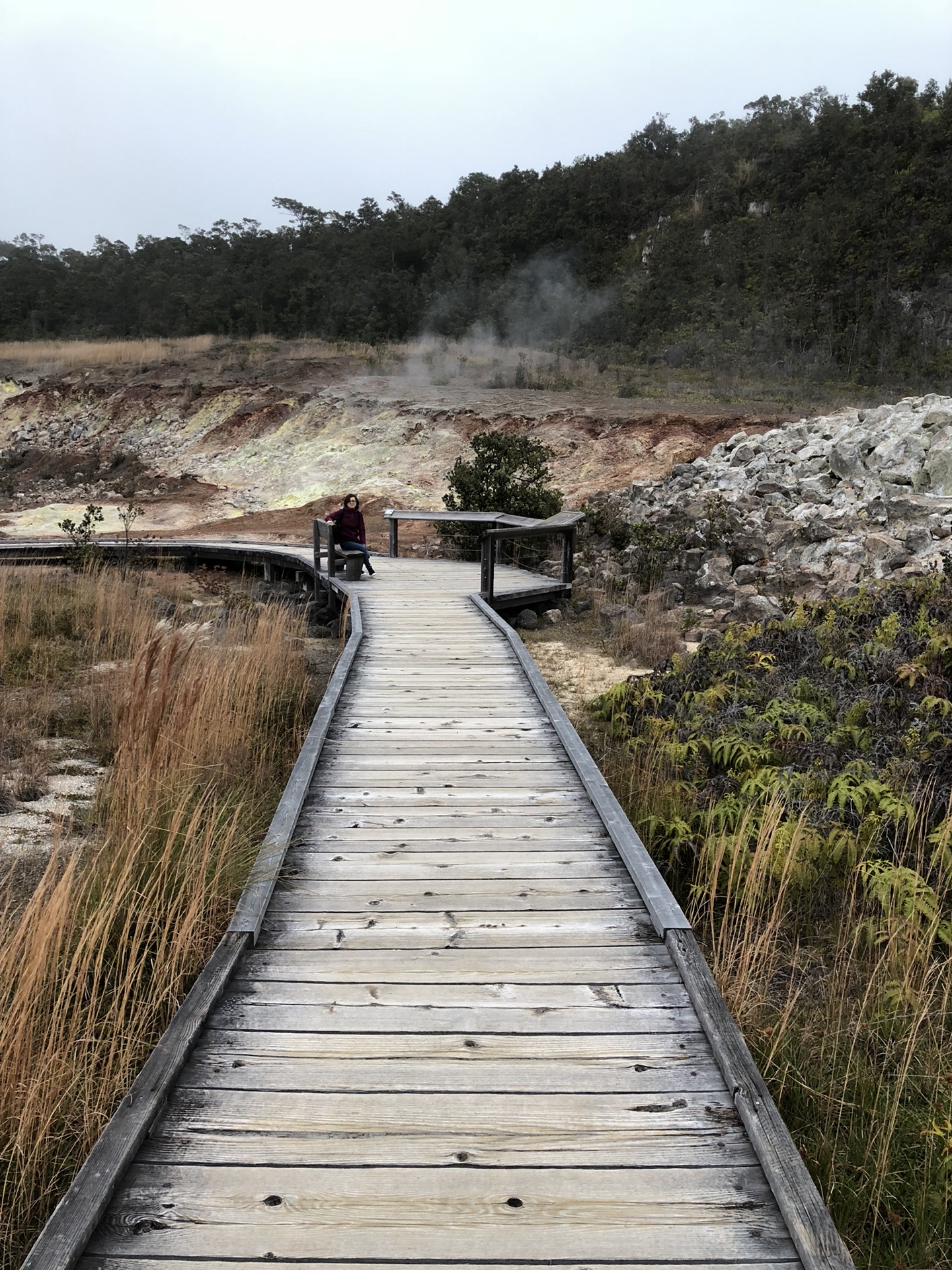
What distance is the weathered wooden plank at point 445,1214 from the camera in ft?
6.70

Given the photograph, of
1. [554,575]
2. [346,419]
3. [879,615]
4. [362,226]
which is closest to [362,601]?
[554,575]

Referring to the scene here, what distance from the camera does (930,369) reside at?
28.6 metres

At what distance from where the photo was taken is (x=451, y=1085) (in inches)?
102

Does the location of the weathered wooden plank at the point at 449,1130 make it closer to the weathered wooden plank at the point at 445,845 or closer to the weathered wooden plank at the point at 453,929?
the weathered wooden plank at the point at 453,929

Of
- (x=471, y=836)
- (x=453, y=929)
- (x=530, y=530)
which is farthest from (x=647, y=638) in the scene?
(x=453, y=929)

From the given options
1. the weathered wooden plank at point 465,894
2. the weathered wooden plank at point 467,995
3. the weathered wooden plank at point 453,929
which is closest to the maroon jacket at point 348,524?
the weathered wooden plank at point 465,894

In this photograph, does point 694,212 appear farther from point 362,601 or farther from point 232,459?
point 362,601

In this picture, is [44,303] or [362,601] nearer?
[362,601]

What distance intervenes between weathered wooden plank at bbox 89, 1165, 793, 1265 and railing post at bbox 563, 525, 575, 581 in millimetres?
9919

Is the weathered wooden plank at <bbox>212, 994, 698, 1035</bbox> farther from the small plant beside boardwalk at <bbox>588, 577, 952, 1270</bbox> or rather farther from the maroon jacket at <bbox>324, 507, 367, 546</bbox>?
the maroon jacket at <bbox>324, 507, 367, 546</bbox>

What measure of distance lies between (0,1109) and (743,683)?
5.41 m

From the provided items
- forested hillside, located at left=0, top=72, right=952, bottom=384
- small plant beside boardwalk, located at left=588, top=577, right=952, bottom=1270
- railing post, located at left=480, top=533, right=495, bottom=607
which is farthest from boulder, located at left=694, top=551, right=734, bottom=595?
forested hillside, located at left=0, top=72, right=952, bottom=384

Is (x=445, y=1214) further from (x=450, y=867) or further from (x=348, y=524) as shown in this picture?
(x=348, y=524)

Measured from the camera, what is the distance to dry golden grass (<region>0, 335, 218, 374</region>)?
34.7 meters
